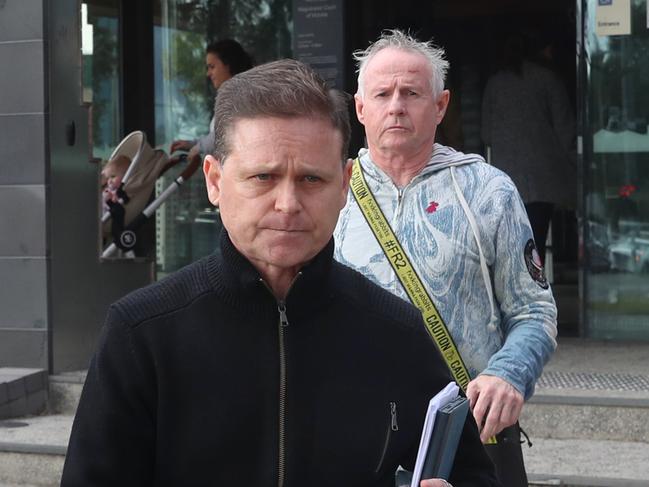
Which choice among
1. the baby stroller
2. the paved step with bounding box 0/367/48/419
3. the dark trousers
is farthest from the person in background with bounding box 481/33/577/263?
the paved step with bounding box 0/367/48/419

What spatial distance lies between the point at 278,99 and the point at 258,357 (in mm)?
389

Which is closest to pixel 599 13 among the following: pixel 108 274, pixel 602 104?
pixel 602 104

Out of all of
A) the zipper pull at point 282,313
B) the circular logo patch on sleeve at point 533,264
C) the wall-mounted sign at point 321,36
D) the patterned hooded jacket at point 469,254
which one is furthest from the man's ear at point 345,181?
the wall-mounted sign at point 321,36

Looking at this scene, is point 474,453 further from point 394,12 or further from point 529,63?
point 394,12

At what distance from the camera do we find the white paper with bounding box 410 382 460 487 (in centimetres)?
200

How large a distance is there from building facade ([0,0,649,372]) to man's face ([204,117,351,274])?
19.7 ft

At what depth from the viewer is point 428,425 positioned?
200 cm

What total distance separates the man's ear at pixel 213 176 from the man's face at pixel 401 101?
1237 millimetres

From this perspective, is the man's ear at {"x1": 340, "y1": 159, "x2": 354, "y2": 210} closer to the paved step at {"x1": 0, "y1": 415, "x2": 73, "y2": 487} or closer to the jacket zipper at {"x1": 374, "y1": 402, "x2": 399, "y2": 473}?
the jacket zipper at {"x1": 374, "y1": 402, "x2": 399, "y2": 473}

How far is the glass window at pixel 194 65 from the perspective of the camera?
9992 mm

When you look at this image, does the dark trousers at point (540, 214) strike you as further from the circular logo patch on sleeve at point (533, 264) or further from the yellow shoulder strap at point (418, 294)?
the yellow shoulder strap at point (418, 294)

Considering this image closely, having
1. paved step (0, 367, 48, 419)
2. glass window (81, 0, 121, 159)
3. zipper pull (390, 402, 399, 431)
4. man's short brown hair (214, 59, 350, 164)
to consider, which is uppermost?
glass window (81, 0, 121, 159)

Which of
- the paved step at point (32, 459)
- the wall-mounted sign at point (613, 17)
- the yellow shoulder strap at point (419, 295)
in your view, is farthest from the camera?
the wall-mounted sign at point (613, 17)

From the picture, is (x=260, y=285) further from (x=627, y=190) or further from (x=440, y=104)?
(x=627, y=190)
